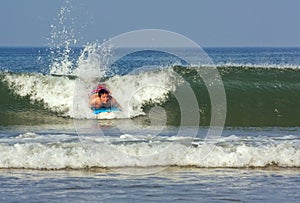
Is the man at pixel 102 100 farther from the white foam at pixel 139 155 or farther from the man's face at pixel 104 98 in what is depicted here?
the white foam at pixel 139 155

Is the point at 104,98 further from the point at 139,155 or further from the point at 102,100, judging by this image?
the point at 139,155

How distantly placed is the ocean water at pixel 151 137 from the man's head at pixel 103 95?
47 centimetres

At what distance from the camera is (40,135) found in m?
16.6

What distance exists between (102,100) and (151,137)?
4958 mm

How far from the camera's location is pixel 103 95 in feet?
69.1

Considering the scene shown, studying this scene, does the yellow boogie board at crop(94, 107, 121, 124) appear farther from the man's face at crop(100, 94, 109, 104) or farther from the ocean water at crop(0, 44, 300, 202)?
the man's face at crop(100, 94, 109, 104)

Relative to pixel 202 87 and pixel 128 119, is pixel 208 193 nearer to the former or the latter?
pixel 128 119

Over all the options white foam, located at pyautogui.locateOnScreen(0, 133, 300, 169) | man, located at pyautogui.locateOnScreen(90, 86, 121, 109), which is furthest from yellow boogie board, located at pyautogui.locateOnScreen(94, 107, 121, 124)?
white foam, located at pyautogui.locateOnScreen(0, 133, 300, 169)

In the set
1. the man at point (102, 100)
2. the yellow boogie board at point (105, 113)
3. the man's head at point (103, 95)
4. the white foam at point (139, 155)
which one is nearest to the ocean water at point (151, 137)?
the white foam at point (139, 155)

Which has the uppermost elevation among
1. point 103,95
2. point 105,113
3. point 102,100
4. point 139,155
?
point 103,95

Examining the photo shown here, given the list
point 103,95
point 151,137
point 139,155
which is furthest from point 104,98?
point 139,155

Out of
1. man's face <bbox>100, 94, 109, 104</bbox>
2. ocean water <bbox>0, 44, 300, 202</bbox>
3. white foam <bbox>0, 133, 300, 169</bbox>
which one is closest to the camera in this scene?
ocean water <bbox>0, 44, 300, 202</bbox>

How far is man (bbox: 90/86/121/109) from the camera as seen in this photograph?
20578mm

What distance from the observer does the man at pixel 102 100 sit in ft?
67.5
